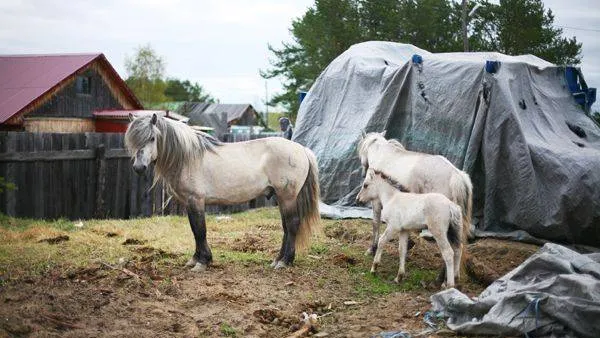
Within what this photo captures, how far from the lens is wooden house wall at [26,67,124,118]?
891 inches

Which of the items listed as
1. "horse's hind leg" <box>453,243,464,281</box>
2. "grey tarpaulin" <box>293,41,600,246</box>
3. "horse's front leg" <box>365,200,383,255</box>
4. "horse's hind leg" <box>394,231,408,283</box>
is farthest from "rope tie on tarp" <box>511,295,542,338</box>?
"grey tarpaulin" <box>293,41,600,246</box>

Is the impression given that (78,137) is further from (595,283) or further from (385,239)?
(595,283)

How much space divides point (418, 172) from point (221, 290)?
10.4ft

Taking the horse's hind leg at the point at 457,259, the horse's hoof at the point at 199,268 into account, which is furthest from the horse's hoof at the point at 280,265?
the horse's hind leg at the point at 457,259

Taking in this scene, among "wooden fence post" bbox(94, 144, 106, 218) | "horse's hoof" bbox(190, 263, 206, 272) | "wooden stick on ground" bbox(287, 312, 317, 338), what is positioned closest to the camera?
"wooden stick on ground" bbox(287, 312, 317, 338)

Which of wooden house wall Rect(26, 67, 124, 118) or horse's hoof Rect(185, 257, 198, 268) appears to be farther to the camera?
wooden house wall Rect(26, 67, 124, 118)

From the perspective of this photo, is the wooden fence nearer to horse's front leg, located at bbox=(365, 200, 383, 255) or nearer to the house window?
horse's front leg, located at bbox=(365, 200, 383, 255)

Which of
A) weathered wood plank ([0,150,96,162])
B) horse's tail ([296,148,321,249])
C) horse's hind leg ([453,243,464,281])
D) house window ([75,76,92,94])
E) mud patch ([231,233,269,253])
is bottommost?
mud patch ([231,233,269,253])

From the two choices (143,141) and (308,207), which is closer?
(143,141)

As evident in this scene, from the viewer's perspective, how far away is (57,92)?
22.8m

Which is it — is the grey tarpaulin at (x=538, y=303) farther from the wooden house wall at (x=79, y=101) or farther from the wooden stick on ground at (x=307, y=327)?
the wooden house wall at (x=79, y=101)

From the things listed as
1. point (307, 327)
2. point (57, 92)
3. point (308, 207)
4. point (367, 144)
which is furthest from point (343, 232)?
point (57, 92)

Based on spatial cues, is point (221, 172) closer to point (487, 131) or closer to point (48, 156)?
point (487, 131)

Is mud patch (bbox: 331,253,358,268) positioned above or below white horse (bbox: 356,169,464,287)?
below
